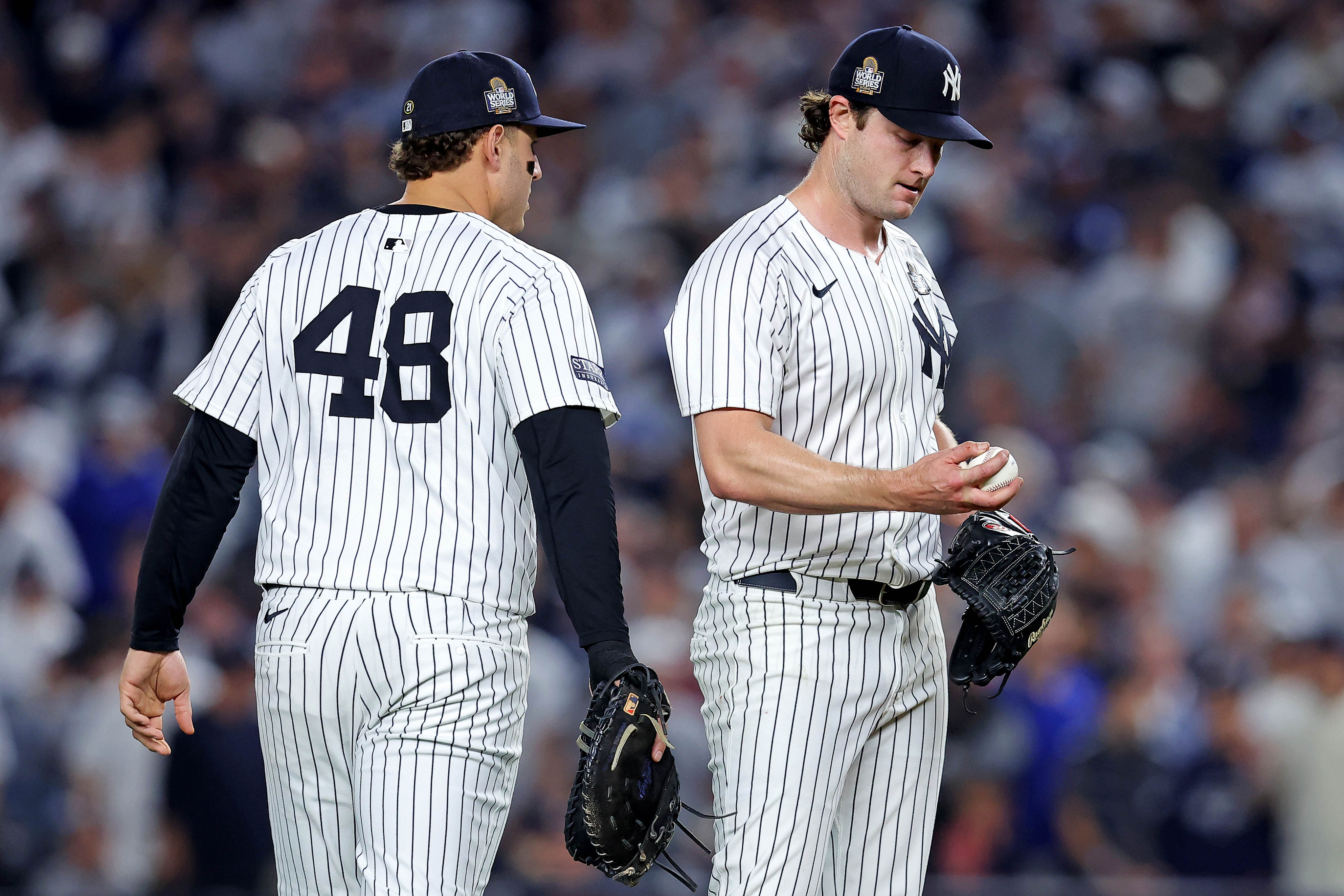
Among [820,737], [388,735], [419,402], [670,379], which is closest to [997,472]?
[820,737]

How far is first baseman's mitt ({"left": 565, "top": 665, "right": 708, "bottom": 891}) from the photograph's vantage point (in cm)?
252

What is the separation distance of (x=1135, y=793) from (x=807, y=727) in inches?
135

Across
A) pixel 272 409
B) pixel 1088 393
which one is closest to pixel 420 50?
pixel 1088 393

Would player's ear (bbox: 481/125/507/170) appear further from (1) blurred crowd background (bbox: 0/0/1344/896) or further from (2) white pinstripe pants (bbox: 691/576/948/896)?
(1) blurred crowd background (bbox: 0/0/1344/896)

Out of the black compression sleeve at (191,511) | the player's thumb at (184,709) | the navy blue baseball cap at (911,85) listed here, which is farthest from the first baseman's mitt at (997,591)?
the player's thumb at (184,709)

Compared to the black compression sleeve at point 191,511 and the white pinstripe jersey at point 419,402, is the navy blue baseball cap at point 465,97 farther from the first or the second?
the black compression sleeve at point 191,511

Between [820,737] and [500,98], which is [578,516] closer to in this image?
[820,737]

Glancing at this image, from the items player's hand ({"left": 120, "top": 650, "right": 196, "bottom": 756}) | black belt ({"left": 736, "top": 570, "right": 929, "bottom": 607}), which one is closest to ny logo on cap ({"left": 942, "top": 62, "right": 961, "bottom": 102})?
black belt ({"left": 736, "top": 570, "right": 929, "bottom": 607})

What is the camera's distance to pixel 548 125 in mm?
2990

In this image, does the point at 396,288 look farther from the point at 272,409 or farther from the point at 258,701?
the point at 258,701

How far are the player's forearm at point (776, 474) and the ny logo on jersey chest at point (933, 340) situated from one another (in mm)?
386

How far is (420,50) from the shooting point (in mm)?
9344


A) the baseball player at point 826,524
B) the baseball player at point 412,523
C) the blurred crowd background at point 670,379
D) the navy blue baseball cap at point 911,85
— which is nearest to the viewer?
the baseball player at point 412,523

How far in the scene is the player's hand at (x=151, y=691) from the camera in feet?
9.59
